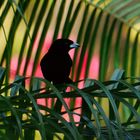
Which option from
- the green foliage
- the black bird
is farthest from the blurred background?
the green foliage

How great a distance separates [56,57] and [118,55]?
0.83 feet

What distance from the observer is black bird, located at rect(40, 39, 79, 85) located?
2.17 meters

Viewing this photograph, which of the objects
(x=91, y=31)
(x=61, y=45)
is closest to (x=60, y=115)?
(x=91, y=31)

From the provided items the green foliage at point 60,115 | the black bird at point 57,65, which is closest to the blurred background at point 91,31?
the black bird at point 57,65

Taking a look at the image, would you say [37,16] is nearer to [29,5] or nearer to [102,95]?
[29,5]

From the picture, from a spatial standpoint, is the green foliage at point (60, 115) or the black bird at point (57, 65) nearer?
the green foliage at point (60, 115)

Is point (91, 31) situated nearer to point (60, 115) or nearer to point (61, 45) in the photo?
point (61, 45)

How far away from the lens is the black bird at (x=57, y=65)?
2.17 m

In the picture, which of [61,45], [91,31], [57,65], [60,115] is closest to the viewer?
[60,115]

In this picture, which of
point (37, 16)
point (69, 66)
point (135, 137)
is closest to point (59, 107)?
point (135, 137)

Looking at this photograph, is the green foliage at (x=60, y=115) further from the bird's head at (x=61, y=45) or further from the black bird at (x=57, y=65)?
the bird's head at (x=61, y=45)

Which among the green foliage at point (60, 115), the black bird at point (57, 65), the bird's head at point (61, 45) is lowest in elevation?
the green foliage at point (60, 115)

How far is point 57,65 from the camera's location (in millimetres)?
2215

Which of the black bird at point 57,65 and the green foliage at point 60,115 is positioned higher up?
the black bird at point 57,65
